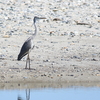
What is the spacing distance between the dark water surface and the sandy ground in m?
0.48

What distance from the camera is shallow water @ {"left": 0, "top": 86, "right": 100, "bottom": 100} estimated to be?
9.38 meters

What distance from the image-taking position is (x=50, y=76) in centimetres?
1061

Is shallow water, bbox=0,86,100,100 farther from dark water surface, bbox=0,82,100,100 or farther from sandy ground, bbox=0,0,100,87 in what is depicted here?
sandy ground, bbox=0,0,100,87

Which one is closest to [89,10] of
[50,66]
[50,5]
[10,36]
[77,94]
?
[50,5]

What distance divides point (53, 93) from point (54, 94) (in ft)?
0.22

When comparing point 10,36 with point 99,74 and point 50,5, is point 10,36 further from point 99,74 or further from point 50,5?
point 50,5

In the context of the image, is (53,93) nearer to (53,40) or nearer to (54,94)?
(54,94)

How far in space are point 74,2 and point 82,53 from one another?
7685 mm

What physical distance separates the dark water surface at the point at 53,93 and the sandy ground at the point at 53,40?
1.56ft

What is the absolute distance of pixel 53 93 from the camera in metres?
9.71

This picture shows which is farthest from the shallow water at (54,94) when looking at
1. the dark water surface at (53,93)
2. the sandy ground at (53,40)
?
the sandy ground at (53,40)

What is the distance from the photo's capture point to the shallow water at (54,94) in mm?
9383

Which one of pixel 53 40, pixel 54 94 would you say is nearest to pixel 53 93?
pixel 54 94

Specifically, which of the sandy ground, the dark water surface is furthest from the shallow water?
the sandy ground
